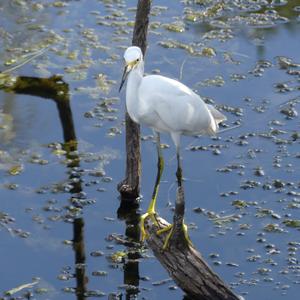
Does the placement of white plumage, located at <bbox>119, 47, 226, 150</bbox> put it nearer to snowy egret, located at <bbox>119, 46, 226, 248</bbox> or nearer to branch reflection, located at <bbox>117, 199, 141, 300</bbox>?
snowy egret, located at <bbox>119, 46, 226, 248</bbox>

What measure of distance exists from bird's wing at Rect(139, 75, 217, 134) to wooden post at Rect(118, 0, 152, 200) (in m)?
0.54

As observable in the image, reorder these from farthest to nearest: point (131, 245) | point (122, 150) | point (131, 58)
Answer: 1. point (122, 150)
2. point (131, 245)
3. point (131, 58)

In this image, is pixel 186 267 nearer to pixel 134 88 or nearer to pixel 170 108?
pixel 170 108

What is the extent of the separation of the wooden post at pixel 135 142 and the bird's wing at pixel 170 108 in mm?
539

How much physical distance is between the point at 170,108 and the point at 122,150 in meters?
1.51

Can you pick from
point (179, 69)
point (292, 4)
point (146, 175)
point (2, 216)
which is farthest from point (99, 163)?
point (292, 4)

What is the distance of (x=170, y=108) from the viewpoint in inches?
181

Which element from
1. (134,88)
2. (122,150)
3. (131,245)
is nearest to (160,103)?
(134,88)

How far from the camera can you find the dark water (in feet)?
16.9

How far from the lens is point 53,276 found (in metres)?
5.07

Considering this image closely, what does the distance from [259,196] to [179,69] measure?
153 centimetres

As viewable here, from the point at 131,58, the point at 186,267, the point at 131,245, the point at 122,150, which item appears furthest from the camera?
the point at 122,150

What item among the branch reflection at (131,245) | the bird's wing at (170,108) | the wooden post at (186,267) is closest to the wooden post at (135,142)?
the branch reflection at (131,245)

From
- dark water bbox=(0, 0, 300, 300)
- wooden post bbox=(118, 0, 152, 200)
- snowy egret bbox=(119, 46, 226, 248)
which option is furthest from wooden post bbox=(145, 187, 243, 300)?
wooden post bbox=(118, 0, 152, 200)
